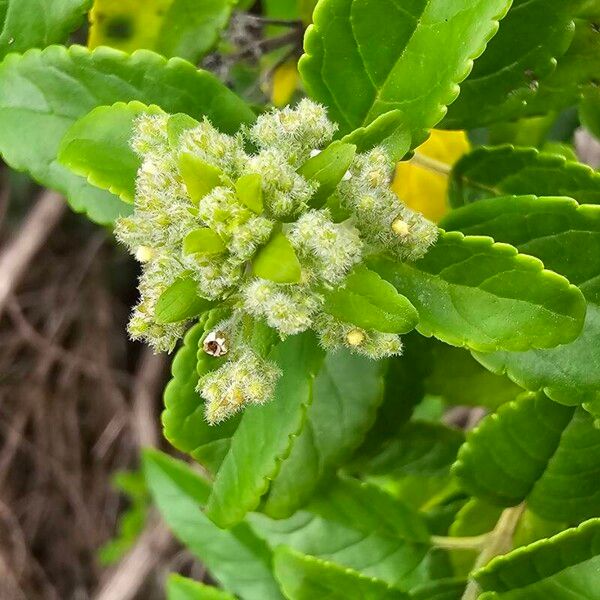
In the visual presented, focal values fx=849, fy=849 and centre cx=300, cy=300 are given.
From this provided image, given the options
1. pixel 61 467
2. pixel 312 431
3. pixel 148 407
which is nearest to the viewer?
pixel 312 431

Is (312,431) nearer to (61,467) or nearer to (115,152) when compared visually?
(115,152)

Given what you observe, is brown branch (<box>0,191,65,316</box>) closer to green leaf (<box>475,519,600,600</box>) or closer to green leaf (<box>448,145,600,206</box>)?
green leaf (<box>448,145,600,206</box>)

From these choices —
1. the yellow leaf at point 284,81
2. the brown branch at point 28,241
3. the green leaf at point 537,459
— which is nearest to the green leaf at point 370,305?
the green leaf at point 537,459

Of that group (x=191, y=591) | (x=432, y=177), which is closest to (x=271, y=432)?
(x=191, y=591)

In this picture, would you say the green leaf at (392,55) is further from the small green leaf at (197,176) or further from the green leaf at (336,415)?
the green leaf at (336,415)

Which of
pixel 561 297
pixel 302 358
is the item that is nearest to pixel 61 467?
pixel 302 358

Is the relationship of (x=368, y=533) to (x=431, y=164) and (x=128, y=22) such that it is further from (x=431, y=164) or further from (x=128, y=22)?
(x=128, y=22)

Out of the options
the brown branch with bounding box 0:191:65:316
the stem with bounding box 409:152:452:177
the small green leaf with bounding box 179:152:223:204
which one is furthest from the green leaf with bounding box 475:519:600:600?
the brown branch with bounding box 0:191:65:316

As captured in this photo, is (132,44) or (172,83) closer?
(172,83)
